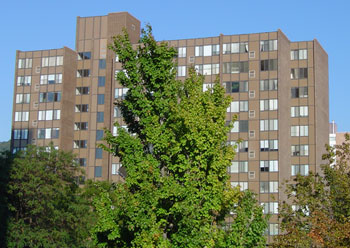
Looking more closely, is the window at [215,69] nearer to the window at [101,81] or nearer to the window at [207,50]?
the window at [207,50]

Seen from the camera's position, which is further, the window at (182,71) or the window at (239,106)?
the window at (182,71)

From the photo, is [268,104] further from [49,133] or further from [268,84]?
[49,133]

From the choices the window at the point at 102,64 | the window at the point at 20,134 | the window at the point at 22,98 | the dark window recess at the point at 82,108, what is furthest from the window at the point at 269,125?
the window at the point at 22,98

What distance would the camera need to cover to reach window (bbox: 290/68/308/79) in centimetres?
10872

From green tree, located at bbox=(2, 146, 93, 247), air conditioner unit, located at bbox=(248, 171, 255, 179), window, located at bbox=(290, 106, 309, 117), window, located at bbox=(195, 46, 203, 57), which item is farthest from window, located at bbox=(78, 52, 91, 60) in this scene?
green tree, located at bbox=(2, 146, 93, 247)

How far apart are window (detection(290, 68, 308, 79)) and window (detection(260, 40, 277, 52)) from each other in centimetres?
517

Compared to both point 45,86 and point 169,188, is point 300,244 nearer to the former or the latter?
point 169,188

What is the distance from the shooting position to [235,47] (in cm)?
10988

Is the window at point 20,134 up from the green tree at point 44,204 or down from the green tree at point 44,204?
up

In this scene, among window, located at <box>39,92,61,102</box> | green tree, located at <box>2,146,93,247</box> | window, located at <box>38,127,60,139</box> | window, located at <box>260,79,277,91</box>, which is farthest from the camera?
window, located at <box>39,92,61,102</box>

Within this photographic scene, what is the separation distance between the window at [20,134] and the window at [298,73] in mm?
46518

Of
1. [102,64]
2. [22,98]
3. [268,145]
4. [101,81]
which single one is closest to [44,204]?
[268,145]

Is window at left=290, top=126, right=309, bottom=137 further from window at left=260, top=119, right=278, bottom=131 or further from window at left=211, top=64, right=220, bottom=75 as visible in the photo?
window at left=211, top=64, right=220, bottom=75

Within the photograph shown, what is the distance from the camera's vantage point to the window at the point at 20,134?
115938 millimetres
